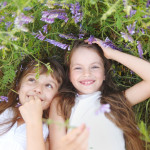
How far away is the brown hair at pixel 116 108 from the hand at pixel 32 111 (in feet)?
0.82

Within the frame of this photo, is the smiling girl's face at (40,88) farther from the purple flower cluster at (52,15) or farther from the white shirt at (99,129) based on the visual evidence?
the purple flower cluster at (52,15)

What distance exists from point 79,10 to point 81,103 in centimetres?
79

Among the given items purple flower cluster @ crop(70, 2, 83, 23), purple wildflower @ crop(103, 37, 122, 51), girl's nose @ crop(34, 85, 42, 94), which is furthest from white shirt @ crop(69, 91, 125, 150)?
purple flower cluster @ crop(70, 2, 83, 23)

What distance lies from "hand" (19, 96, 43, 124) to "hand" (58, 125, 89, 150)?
0.71 metres

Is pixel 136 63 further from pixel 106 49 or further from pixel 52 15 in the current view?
pixel 52 15

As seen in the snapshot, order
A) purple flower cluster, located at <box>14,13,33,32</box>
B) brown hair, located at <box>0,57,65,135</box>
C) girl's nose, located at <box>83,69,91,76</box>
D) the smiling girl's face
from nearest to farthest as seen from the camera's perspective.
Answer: purple flower cluster, located at <box>14,13,33,32</box> < girl's nose, located at <box>83,69,91,76</box> < the smiling girl's face < brown hair, located at <box>0,57,65,135</box>

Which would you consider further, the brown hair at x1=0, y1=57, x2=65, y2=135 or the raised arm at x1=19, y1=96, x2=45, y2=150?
the brown hair at x1=0, y1=57, x2=65, y2=135

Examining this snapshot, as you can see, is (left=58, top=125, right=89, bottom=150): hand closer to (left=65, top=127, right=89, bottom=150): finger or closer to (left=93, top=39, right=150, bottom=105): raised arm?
(left=65, top=127, right=89, bottom=150): finger

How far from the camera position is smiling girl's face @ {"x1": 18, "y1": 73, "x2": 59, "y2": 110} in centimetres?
197

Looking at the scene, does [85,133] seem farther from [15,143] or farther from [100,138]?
[15,143]

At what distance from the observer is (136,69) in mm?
1817

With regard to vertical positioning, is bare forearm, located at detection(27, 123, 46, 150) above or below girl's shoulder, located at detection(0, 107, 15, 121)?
Result: below

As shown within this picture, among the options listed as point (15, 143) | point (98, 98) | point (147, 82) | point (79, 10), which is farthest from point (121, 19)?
point (15, 143)

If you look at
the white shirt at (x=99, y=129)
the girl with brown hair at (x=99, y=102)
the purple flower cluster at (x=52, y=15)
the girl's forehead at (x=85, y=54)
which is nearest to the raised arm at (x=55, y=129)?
the girl with brown hair at (x=99, y=102)
